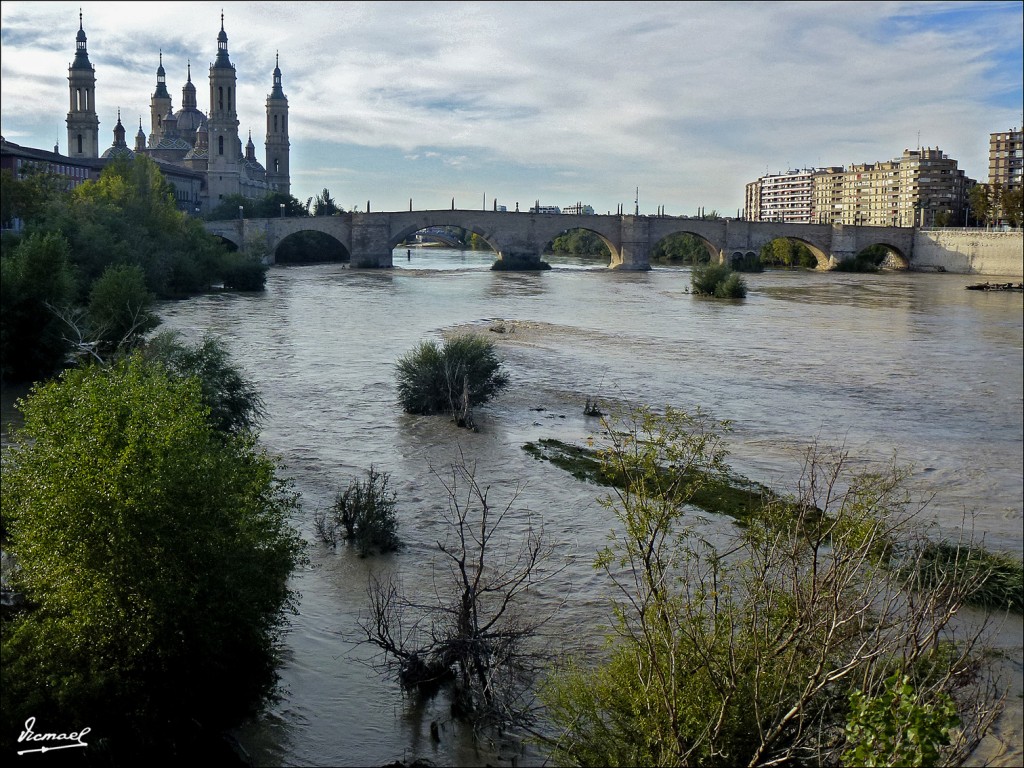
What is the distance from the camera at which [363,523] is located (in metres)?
7.79

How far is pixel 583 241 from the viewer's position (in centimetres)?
7350

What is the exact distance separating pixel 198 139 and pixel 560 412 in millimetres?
66063

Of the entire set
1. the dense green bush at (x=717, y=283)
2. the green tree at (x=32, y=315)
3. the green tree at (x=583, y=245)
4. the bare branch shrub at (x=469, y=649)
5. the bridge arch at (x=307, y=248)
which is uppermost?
the green tree at (x=583, y=245)

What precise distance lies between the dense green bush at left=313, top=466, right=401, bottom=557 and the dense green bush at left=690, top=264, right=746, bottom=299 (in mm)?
26895

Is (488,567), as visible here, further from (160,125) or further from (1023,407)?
(160,125)

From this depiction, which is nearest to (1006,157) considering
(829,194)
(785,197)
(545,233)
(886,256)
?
(829,194)

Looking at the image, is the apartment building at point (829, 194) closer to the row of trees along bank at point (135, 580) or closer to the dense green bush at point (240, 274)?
the dense green bush at point (240, 274)

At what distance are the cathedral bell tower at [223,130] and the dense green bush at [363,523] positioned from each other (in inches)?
2433

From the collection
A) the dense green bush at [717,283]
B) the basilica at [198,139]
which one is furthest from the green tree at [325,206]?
the dense green bush at [717,283]

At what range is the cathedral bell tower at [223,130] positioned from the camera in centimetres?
6606

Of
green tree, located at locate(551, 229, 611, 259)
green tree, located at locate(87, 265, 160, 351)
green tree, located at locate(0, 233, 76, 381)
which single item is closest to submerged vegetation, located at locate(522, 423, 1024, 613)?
green tree, located at locate(87, 265, 160, 351)

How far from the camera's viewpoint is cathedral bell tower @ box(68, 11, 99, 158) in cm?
6388

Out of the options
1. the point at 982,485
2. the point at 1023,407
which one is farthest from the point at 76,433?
the point at 1023,407

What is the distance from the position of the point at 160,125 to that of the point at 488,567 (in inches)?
3134
